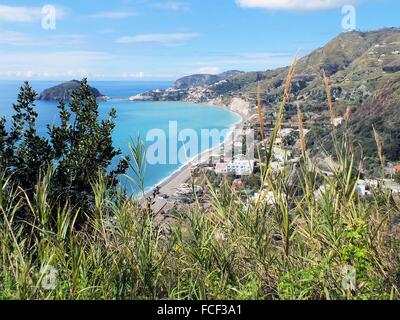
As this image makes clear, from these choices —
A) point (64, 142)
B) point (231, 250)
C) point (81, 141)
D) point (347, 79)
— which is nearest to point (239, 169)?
point (231, 250)

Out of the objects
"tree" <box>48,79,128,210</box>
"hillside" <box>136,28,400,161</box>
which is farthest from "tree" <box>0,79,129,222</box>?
"hillside" <box>136,28,400,161</box>

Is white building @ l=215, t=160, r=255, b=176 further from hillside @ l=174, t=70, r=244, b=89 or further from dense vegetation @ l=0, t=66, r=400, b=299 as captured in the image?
hillside @ l=174, t=70, r=244, b=89

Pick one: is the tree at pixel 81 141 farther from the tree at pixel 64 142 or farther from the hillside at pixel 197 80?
the hillside at pixel 197 80

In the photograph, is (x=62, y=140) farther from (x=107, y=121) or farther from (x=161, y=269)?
(x=161, y=269)

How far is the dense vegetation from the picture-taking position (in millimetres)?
1812

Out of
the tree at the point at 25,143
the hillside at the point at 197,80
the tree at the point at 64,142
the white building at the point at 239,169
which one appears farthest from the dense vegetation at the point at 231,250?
the hillside at the point at 197,80

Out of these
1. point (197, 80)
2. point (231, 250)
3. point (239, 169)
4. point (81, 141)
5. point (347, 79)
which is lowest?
point (231, 250)

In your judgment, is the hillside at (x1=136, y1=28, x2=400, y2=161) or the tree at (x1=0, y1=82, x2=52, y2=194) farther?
the hillside at (x1=136, y1=28, x2=400, y2=161)

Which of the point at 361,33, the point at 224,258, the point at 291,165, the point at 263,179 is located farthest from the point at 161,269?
the point at 361,33

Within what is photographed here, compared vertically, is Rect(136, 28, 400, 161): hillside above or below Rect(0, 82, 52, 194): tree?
above

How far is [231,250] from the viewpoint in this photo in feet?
6.91

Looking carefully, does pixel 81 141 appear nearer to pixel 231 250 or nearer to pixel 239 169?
pixel 239 169
